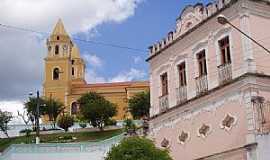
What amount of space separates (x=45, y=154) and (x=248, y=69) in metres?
19.3

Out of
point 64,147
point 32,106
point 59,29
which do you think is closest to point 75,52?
point 59,29

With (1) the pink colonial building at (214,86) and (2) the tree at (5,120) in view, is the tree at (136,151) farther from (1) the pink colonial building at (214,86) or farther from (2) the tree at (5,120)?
(2) the tree at (5,120)

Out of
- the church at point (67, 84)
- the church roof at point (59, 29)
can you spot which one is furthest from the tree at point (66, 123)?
the church roof at point (59, 29)

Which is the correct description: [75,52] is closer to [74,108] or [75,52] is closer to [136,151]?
[74,108]

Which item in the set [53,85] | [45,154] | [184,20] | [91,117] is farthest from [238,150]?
[53,85]

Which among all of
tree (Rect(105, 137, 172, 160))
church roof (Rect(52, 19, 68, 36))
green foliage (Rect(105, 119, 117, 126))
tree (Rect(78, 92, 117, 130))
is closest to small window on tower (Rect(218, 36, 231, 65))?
tree (Rect(105, 137, 172, 160))

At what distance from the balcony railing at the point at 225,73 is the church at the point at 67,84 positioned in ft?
180

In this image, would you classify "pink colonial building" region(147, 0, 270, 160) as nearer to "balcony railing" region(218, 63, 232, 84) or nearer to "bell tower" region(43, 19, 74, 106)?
"balcony railing" region(218, 63, 232, 84)

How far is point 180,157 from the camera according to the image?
2459cm

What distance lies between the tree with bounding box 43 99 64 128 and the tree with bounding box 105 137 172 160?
53132 mm

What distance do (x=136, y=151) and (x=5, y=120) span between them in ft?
182

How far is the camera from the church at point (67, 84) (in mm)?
80750

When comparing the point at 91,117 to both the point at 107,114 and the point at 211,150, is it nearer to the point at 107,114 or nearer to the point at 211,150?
the point at 107,114

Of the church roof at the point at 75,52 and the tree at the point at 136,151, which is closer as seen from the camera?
the tree at the point at 136,151
